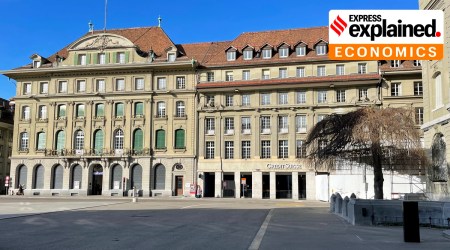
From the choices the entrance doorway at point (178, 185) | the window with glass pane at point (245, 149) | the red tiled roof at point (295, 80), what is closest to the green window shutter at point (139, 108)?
the red tiled roof at point (295, 80)

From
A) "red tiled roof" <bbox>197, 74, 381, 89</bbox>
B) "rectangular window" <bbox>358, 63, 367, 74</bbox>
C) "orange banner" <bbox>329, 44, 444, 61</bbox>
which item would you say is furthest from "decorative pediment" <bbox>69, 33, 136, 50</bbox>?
"orange banner" <bbox>329, 44, 444, 61</bbox>

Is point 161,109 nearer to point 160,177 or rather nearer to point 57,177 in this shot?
point 160,177

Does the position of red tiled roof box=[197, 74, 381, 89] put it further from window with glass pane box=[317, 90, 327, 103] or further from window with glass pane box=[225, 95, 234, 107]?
window with glass pane box=[317, 90, 327, 103]

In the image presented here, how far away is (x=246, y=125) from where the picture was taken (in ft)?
189

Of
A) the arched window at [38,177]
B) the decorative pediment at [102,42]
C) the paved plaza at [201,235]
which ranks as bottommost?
the paved plaza at [201,235]

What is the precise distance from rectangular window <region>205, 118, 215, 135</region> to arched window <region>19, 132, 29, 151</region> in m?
24.2

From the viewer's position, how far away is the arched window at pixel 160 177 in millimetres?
58950

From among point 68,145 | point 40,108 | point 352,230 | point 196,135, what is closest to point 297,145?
point 196,135

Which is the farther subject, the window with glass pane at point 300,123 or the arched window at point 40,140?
the arched window at point 40,140

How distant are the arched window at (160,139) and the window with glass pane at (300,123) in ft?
53.5

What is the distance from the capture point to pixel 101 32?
67.2m

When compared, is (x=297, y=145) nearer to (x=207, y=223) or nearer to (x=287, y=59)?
(x=287, y=59)

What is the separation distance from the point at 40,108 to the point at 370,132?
164ft

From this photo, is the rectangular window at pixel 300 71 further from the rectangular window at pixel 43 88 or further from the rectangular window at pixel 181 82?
the rectangular window at pixel 43 88
